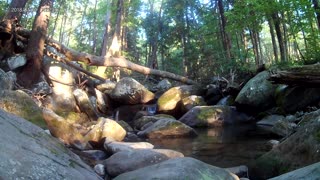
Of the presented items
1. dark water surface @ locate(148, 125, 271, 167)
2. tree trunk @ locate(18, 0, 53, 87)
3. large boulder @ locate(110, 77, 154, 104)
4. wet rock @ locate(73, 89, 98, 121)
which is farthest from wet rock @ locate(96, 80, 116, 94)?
dark water surface @ locate(148, 125, 271, 167)

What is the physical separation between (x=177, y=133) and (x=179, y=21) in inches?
698

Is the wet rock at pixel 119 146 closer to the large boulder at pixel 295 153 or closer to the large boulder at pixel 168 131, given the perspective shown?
the large boulder at pixel 168 131

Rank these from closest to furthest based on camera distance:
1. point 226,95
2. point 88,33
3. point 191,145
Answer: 1. point 191,145
2. point 226,95
3. point 88,33

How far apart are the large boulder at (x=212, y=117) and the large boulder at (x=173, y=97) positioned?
6.65ft

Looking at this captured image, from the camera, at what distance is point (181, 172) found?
3131 millimetres

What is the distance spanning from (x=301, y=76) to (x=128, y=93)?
778cm

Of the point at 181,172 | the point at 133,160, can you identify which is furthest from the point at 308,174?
the point at 133,160

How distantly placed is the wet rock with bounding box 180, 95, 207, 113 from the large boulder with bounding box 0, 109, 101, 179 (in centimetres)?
997

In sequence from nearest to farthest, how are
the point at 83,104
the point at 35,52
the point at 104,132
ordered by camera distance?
the point at 104,132, the point at 35,52, the point at 83,104

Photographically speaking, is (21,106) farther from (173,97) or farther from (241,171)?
(173,97)

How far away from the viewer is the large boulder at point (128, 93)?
45.3 ft

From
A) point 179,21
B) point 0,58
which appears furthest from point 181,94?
point 179,21

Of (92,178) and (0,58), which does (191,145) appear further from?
(0,58)

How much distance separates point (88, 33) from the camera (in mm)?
36438
